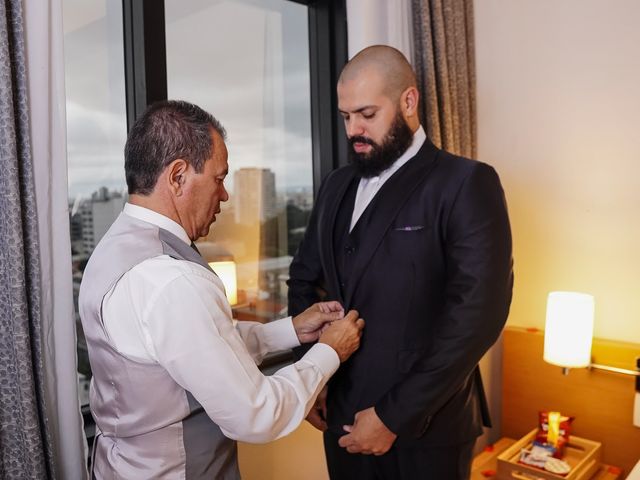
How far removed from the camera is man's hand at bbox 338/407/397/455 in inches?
54.6

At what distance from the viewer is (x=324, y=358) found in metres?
1.25

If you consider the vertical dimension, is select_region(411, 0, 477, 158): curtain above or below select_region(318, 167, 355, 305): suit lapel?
above

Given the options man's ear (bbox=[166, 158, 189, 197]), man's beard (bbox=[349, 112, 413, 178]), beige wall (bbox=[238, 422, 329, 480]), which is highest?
man's beard (bbox=[349, 112, 413, 178])

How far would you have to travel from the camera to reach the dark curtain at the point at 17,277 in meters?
1.21

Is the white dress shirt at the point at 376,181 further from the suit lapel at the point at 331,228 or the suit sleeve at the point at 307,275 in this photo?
the suit sleeve at the point at 307,275

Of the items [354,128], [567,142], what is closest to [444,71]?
[567,142]

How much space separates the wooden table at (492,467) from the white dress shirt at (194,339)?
137 centimetres

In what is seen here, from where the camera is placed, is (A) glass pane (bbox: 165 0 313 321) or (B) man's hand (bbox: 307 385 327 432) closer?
(B) man's hand (bbox: 307 385 327 432)

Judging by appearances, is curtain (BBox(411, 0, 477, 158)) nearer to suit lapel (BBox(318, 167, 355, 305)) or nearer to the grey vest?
suit lapel (BBox(318, 167, 355, 305))

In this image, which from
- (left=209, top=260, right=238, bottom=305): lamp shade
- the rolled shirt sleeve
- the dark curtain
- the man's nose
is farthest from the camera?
(left=209, top=260, right=238, bottom=305): lamp shade

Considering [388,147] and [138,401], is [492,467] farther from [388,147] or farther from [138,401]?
[138,401]

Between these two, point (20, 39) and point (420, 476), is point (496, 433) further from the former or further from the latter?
point (20, 39)

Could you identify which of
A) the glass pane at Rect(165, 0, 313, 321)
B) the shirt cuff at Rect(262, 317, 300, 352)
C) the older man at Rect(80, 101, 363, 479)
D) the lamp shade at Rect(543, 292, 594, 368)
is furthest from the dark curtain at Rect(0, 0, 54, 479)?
the lamp shade at Rect(543, 292, 594, 368)

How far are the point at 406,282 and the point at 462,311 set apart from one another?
15 centimetres
